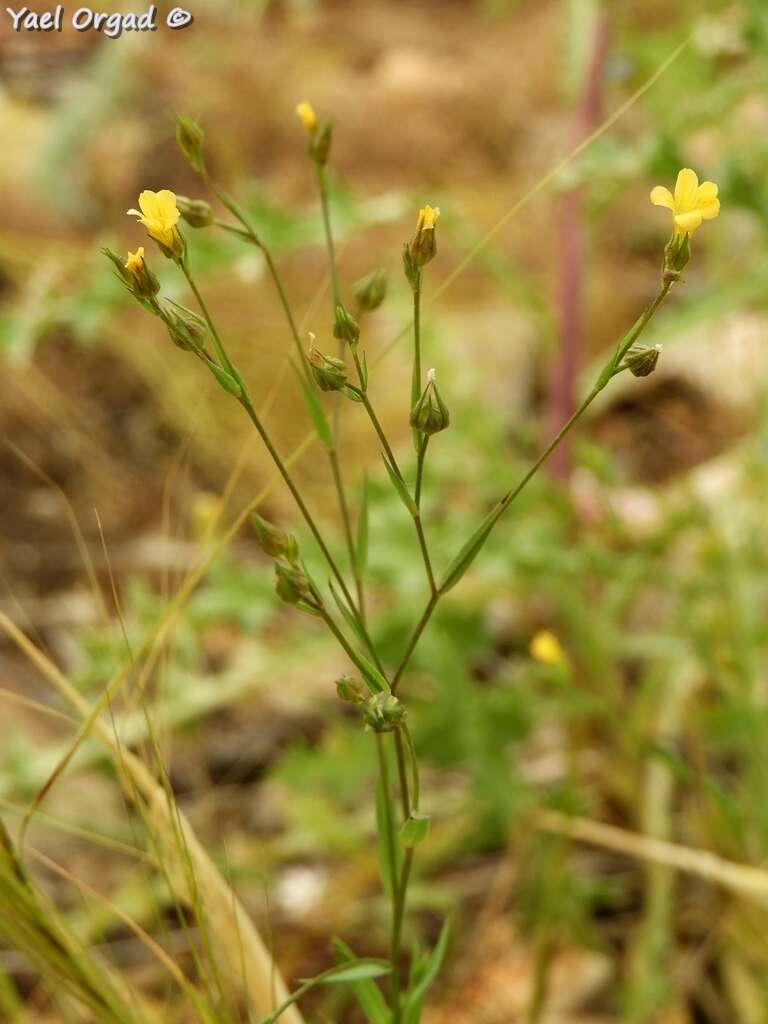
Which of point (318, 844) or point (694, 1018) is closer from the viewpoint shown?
point (694, 1018)

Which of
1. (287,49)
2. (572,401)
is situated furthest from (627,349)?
(287,49)

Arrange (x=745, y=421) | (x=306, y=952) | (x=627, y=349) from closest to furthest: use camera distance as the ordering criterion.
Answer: (x=627, y=349) → (x=306, y=952) → (x=745, y=421)

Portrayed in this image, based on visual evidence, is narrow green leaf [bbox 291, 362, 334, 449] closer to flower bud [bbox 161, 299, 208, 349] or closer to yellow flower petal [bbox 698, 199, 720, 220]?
flower bud [bbox 161, 299, 208, 349]

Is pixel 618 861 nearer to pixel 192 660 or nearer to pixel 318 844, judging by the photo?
pixel 318 844

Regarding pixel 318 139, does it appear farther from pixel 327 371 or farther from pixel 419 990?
pixel 419 990

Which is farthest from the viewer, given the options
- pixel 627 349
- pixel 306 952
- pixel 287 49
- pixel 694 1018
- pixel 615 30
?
pixel 287 49

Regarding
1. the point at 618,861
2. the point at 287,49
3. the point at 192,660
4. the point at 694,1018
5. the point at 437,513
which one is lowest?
the point at 694,1018
